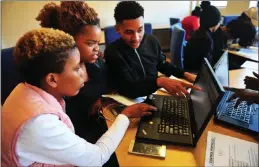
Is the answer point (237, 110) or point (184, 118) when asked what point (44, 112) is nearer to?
point (184, 118)

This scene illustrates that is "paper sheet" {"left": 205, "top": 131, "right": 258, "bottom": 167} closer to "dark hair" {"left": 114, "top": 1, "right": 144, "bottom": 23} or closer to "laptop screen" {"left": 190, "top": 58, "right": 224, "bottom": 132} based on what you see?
"laptop screen" {"left": 190, "top": 58, "right": 224, "bottom": 132}

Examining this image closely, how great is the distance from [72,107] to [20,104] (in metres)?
0.49

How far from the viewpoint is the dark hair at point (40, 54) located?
0.68 m

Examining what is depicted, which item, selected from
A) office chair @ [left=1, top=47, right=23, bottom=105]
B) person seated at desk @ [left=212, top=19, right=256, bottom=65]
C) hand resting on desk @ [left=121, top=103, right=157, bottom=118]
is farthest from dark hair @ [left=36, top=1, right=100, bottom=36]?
person seated at desk @ [left=212, top=19, right=256, bottom=65]

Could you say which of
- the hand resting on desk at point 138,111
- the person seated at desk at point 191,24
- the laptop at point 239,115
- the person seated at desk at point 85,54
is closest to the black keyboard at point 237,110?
the laptop at point 239,115

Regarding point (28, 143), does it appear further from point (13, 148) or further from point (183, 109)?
point (183, 109)

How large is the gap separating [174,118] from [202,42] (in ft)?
4.46

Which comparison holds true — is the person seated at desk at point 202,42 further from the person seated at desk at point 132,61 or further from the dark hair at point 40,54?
the dark hair at point 40,54

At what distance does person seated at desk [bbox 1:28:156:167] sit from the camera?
631 mm

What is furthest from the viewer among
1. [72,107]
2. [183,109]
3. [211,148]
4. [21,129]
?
[72,107]

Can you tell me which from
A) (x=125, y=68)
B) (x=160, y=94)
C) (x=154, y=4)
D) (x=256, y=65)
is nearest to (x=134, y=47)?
(x=125, y=68)

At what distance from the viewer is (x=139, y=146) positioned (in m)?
0.81

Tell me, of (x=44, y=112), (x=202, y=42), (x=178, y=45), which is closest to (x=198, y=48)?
(x=202, y=42)

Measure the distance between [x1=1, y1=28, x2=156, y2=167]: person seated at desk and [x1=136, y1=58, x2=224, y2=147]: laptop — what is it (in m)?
0.19
